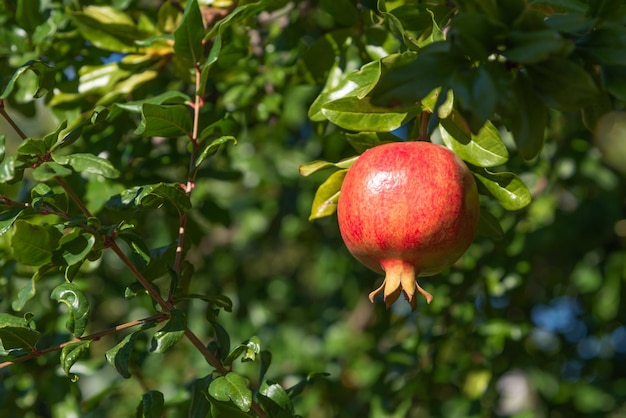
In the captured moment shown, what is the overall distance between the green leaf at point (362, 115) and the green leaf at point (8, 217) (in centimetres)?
41

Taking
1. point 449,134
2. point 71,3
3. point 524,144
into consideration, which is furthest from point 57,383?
point 524,144

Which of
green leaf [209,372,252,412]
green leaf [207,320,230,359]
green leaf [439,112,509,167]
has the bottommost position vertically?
green leaf [207,320,230,359]

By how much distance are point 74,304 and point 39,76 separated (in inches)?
12.2

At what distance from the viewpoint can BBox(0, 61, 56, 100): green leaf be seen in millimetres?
1076

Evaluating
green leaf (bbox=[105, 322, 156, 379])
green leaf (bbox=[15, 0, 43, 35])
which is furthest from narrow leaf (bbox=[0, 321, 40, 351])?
green leaf (bbox=[15, 0, 43, 35])

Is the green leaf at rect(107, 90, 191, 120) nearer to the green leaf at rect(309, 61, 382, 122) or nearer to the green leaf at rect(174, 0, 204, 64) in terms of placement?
the green leaf at rect(174, 0, 204, 64)

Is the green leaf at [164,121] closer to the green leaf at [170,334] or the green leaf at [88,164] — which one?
the green leaf at [88,164]

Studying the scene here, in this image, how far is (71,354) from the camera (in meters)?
1.02

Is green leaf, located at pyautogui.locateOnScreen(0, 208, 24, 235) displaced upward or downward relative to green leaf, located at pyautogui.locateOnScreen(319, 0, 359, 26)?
upward

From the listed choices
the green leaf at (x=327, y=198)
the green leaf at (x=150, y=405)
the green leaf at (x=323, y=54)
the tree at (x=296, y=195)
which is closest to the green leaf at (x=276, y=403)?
the tree at (x=296, y=195)

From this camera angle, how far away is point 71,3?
5.44 feet

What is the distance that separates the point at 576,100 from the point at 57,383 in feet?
4.05

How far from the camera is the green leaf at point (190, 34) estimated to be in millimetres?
1240

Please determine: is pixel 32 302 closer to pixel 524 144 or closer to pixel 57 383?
pixel 57 383
